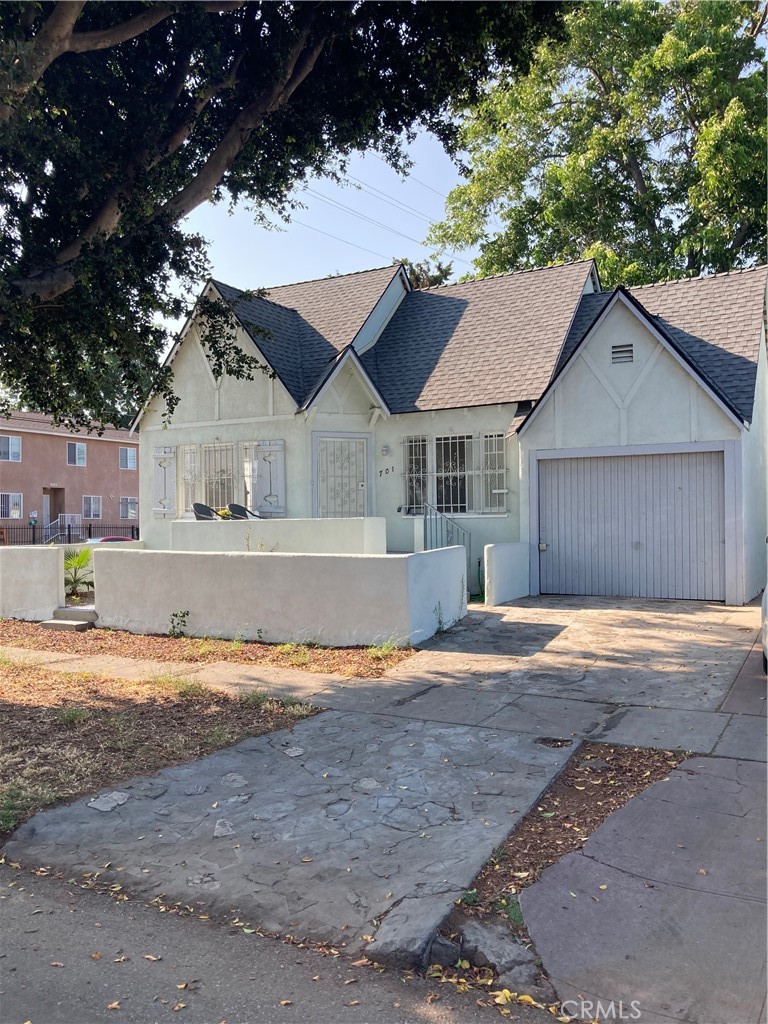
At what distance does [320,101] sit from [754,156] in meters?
15.6

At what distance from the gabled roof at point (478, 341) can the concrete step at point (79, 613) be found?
6.99 meters

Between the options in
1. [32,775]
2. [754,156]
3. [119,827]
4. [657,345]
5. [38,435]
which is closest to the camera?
[119,827]

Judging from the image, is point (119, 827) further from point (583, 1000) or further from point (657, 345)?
point (657, 345)

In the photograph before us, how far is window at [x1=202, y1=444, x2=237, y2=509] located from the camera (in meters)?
15.9

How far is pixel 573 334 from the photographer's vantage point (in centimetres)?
1529

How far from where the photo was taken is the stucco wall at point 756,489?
12125 mm

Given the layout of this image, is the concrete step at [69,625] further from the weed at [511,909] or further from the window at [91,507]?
the window at [91,507]

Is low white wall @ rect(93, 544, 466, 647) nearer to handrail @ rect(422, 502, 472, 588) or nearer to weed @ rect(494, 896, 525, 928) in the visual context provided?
handrail @ rect(422, 502, 472, 588)

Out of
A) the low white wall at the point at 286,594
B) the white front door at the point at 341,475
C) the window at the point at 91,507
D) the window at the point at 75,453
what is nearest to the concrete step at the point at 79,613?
the low white wall at the point at 286,594

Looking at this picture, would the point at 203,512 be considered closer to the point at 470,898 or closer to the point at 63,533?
the point at 470,898

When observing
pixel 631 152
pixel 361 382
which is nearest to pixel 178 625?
pixel 361 382

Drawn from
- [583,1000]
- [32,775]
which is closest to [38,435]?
[32,775]

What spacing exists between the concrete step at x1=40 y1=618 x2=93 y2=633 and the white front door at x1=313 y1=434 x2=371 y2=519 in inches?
193

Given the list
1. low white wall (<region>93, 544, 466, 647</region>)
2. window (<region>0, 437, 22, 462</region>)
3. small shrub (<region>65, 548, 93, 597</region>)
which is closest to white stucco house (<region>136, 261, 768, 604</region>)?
small shrub (<region>65, 548, 93, 597</region>)
